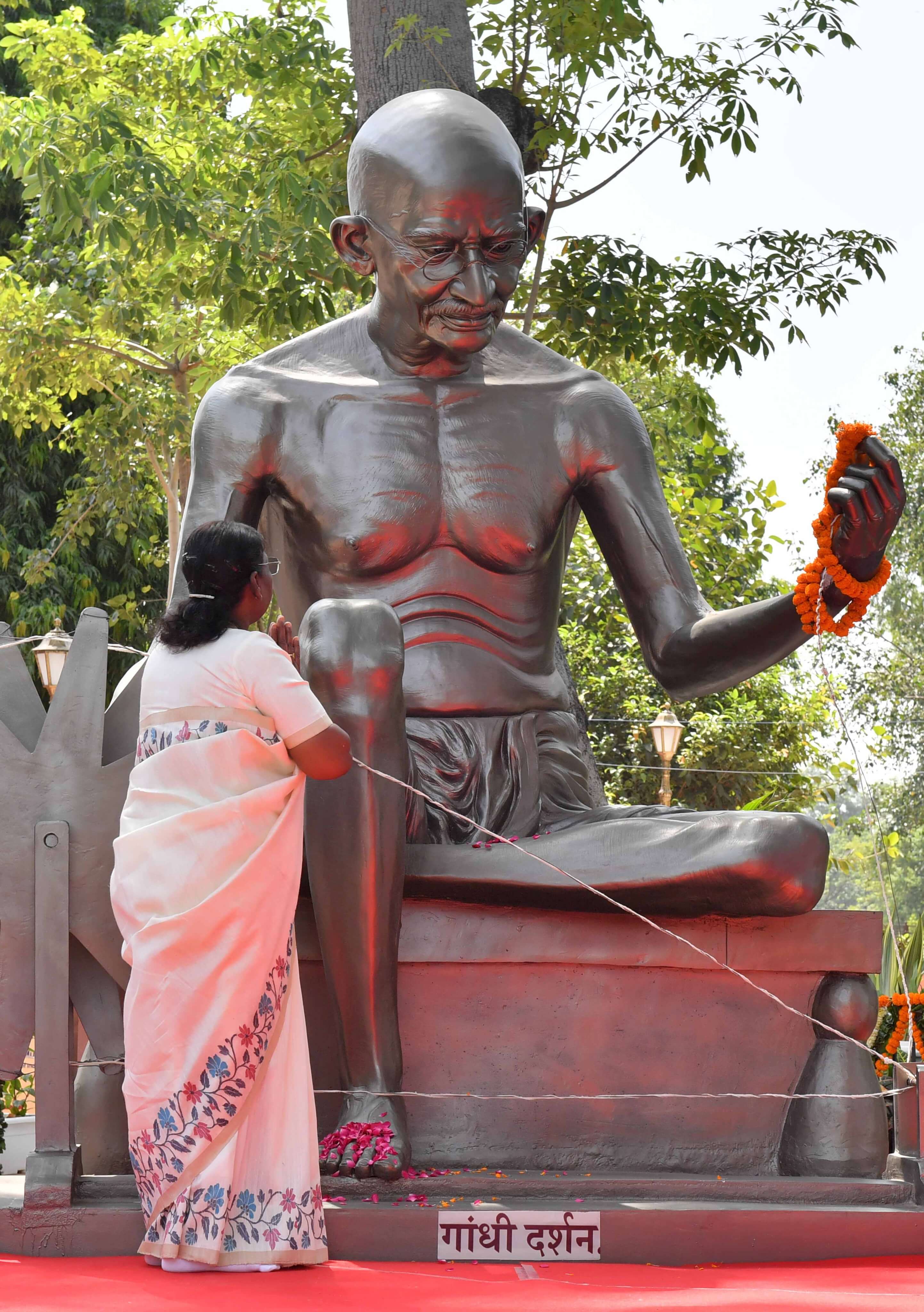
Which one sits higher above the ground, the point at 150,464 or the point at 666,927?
the point at 150,464

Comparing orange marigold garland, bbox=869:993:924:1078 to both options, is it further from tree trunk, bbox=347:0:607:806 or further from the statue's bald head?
the statue's bald head

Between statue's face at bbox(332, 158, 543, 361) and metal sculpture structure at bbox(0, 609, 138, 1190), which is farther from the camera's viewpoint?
statue's face at bbox(332, 158, 543, 361)

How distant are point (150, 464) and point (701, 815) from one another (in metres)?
11.0

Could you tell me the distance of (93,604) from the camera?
1864 cm

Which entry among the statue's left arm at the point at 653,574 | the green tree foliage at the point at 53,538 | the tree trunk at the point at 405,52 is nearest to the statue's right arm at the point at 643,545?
the statue's left arm at the point at 653,574

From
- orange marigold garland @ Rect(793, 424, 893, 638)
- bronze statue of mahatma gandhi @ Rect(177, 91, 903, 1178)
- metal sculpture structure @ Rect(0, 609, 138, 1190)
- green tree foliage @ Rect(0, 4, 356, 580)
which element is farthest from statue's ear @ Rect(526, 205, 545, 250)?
green tree foliage @ Rect(0, 4, 356, 580)

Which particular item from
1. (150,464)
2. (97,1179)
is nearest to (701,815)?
(97,1179)

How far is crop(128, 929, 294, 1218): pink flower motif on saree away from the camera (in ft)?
10.3

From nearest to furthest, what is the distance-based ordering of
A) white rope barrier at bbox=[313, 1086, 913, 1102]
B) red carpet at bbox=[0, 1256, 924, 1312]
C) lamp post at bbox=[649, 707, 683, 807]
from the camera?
1. red carpet at bbox=[0, 1256, 924, 1312]
2. white rope barrier at bbox=[313, 1086, 913, 1102]
3. lamp post at bbox=[649, 707, 683, 807]

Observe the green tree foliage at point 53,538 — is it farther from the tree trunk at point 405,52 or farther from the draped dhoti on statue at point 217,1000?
the draped dhoti on statue at point 217,1000

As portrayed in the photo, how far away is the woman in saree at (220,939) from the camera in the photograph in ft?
10.2

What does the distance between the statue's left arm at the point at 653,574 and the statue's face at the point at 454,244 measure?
1.36ft

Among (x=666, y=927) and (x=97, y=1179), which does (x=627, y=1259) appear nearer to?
(x=666, y=927)

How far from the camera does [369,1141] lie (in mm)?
3436
